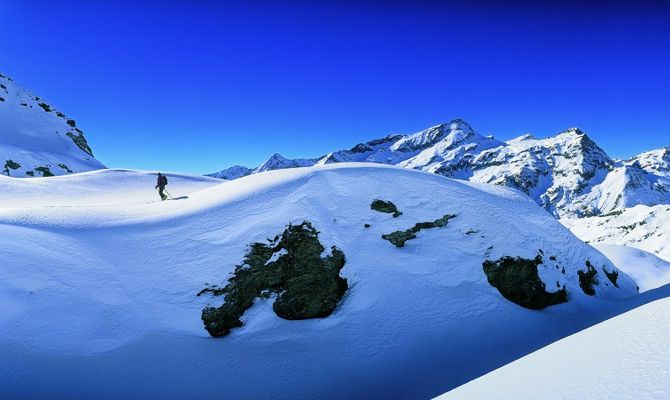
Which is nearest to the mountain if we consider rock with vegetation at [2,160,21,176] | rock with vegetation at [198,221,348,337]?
rock with vegetation at [2,160,21,176]

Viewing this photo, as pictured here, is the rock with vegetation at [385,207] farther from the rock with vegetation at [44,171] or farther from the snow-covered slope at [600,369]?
the rock with vegetation at [44,171]

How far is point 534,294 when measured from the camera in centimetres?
1352

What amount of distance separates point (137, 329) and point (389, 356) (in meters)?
7.32

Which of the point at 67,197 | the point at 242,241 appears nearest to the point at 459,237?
the point at 242,241

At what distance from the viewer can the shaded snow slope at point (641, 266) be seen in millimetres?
18931

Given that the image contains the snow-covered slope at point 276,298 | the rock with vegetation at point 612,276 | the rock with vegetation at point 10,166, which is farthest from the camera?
the rock with vegetation at point 10,166

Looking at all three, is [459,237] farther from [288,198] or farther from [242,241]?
[242,241]

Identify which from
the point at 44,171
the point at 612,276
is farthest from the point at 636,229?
the point at 44,171

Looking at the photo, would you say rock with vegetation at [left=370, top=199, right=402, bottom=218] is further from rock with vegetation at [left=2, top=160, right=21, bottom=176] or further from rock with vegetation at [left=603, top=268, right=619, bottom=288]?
rock with vegetation at [left=2, top=160, right=21, bottom=176]

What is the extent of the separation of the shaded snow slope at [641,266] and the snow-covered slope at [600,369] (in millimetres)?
16034

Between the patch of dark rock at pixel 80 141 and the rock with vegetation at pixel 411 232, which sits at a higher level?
the patch of dark rock at pixel 80 141

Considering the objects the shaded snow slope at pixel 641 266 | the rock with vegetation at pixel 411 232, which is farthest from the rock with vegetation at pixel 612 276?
the rock with vegetation at pixel 411 232

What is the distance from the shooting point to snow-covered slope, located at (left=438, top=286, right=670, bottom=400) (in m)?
3.74

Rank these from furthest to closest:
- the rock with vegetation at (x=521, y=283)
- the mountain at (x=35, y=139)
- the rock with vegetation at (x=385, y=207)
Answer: the mountain at (x=35, y=139) < the rock with vegetation at (x=385, y=207) < the rock with vegetation at (x=521, y=283)
